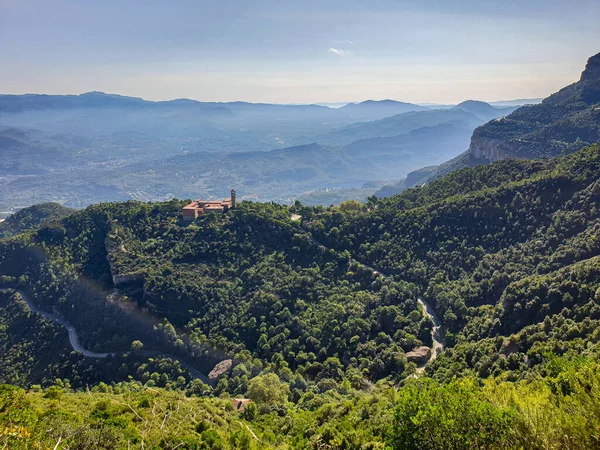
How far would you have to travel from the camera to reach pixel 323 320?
44219 millimetres

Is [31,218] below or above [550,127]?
below

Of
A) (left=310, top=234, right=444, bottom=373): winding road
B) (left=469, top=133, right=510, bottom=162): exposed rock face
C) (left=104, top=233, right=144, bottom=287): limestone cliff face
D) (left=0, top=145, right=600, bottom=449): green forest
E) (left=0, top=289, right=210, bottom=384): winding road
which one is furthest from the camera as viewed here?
(left=469, top=133, right=510, bottom=162): exposed rock face

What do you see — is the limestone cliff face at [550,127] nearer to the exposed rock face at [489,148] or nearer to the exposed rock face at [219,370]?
the exposed rock face at [489,148]

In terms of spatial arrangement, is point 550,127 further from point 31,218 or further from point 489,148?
point 31,218

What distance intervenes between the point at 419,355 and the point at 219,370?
1980cm

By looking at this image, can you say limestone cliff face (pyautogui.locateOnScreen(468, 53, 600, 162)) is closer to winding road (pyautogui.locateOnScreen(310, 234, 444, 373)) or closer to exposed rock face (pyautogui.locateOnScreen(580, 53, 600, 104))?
exposed rock face (pyautogui.locateOnScreen(580, 53, 600, 104))

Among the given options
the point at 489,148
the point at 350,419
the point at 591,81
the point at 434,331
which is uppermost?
the point at 591,81

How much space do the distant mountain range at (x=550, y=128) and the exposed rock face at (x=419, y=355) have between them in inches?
2897

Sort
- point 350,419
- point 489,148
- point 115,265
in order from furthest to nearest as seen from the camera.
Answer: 1. point 489,148
2. point 115,265
3. point 350,419

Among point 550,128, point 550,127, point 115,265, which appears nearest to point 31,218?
point 115,265

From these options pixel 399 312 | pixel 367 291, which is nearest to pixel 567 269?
pixel 399 312

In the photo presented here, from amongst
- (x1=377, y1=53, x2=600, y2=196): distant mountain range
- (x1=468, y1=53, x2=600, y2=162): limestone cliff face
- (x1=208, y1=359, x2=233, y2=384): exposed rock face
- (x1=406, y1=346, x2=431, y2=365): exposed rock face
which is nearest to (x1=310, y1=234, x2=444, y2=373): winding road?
(x1=406, y1=346, x2=431, y2=365): exposed rock face

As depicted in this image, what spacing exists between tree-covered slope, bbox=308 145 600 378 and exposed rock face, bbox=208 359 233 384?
19919mm

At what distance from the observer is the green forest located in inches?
702
